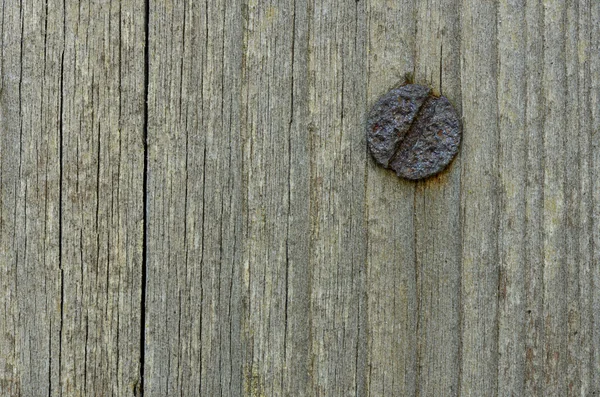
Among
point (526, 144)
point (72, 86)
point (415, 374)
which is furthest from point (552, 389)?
point (72, 86)

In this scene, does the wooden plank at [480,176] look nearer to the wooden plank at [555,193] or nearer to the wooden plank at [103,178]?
the wooden plank at [555,193]

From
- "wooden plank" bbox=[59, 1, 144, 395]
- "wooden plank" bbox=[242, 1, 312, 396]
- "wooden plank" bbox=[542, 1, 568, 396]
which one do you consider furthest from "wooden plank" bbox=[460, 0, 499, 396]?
"wooden plank" bbox=[59, 1, 144, 395]

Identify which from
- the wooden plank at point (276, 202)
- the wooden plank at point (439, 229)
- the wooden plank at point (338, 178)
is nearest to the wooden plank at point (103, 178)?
the wooden plank at point (276, 202)

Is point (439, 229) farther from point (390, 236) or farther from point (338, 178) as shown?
point (338, 178)

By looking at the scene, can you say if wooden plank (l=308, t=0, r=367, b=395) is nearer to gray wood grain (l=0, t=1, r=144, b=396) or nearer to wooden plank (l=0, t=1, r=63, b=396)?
gray wood grain (l=0, t=1, r=144, b=396)

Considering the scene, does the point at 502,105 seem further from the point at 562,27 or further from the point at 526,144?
the point at 562,27

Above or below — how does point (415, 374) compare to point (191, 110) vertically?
below
